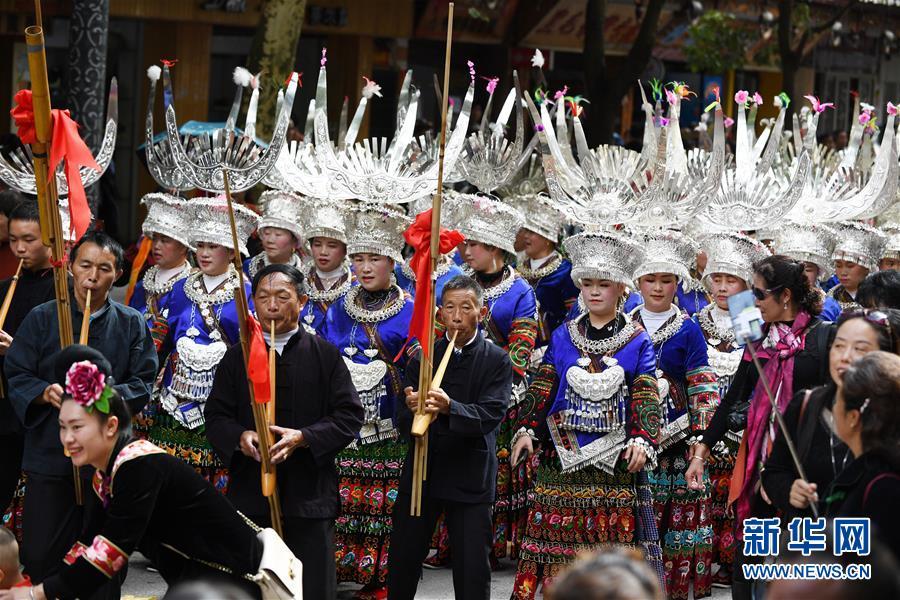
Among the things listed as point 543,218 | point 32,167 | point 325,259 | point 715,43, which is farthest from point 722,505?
point 715,43

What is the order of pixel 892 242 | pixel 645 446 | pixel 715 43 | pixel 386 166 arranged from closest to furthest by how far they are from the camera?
pixel 645 446
pixel 386 166
pixel 892 242
pixel 715 43

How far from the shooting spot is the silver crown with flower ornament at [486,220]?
8.41 metres

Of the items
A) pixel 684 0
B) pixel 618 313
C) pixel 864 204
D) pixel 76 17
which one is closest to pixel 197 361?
pixel 618 313

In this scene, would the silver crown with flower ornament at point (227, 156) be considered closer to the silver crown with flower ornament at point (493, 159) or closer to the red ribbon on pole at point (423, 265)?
the red ribbon on pole at point (423, 265)

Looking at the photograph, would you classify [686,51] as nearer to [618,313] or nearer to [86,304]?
[618,313]

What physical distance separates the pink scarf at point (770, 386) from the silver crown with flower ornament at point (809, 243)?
7.98 feet

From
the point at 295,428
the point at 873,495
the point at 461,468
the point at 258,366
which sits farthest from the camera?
the point at 461,468

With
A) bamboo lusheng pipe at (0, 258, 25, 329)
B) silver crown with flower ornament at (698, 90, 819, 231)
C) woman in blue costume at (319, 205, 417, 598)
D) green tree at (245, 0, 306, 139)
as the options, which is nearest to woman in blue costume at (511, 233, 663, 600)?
woman in blue costume at (319, 205, 417, 598)

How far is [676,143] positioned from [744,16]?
1338 centimetres

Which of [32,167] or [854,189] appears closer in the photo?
[32,167]

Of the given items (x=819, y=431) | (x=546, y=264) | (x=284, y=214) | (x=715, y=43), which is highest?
(x=715, y=43)

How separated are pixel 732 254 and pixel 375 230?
73.0 inches

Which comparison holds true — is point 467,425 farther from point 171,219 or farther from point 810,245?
point 810,245

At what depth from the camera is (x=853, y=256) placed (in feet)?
30.3
